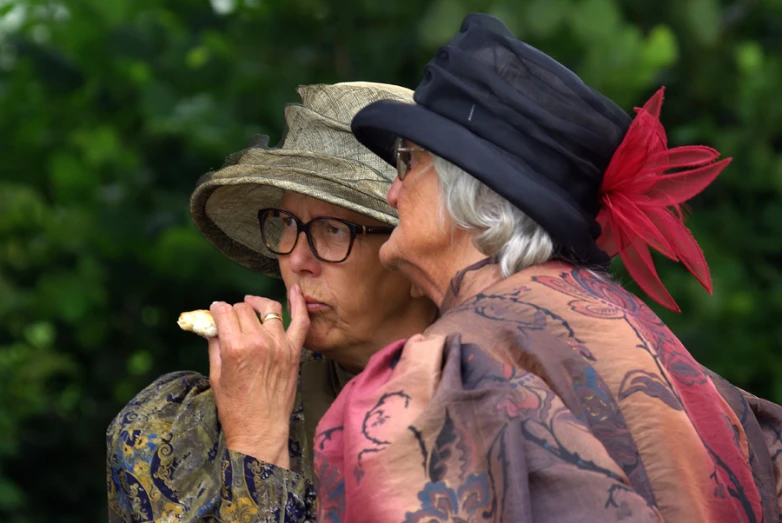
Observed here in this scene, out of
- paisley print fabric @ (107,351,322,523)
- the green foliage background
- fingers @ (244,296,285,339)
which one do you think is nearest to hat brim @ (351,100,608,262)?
fingers @ (244,296,285,339)

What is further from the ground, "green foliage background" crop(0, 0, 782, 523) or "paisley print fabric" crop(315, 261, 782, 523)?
"paisley print fabric" crop(315, 261, 782, 523)

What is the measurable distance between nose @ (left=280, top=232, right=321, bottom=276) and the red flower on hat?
0.79m

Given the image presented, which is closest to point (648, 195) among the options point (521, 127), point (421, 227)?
point (521, 127)

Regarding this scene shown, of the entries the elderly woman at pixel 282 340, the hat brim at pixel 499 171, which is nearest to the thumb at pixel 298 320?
the elderly woman at pixel 282 340

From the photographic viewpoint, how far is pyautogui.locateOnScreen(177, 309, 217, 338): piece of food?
2.44 meters

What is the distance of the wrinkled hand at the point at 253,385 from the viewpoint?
2361 mm

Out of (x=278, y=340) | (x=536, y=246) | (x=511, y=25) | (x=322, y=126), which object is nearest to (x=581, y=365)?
(x=536, y=246)

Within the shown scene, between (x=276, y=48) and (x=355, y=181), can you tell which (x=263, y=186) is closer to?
(x=355, y=181)

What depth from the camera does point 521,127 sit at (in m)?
1.83

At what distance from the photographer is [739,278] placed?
195 inches

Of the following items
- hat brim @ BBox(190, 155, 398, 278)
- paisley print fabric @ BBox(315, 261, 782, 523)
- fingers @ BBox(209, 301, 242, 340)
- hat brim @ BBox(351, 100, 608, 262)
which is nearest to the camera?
paisley print fabric @ BBox(315, 261, 782, 523)

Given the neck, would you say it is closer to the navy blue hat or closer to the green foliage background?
the navy blue hat

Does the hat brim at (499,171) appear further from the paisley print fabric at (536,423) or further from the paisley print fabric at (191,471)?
the paisley print fabric at (191,471)

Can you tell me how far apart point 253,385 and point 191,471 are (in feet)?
0.77
